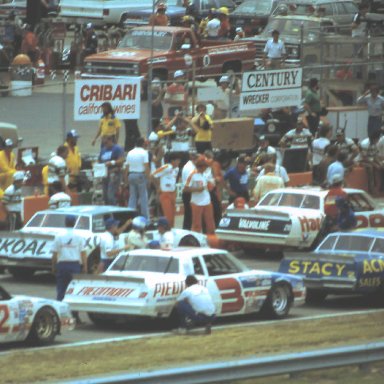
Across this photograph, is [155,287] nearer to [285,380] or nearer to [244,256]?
[285,380]

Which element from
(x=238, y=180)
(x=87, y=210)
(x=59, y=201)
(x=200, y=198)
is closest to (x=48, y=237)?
(x=87, y=210)

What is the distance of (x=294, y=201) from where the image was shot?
89.6 ft

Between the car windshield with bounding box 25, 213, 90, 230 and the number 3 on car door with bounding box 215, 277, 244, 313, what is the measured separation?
361 cm

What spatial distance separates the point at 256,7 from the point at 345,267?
1138 inches

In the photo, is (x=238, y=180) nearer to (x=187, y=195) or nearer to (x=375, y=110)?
(x=187, y=195)

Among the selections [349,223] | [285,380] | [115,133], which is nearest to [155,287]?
[285,380]

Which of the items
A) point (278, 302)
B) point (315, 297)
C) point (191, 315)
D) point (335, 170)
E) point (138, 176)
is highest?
point (138, 176)

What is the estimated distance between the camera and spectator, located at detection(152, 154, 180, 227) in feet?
90.1

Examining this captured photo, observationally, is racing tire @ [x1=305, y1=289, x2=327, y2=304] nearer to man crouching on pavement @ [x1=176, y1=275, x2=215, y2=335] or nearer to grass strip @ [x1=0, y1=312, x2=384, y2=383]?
grass strip @ [x1=0, y1=312, x2=384, y2=383]

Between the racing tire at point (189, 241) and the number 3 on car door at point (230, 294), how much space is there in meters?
3.34

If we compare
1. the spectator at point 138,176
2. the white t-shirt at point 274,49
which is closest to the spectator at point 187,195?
the spectator at point 138,176

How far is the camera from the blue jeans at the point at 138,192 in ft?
89.4

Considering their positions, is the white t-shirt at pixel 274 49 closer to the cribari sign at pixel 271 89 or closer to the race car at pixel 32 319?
the cribari sign at pixel 271 89

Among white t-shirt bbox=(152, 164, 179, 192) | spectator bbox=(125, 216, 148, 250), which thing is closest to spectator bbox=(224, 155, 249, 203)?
white t-shirt bbox=(152, 164, 179, 192)
